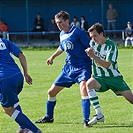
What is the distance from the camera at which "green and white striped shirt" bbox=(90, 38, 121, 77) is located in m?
9.15

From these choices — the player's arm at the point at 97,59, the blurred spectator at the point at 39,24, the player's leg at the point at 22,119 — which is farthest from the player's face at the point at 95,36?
the blurred spectator at the point at 39,24

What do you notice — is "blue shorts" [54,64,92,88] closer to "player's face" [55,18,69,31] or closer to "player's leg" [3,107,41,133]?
"player's face" [55,18,69,31]

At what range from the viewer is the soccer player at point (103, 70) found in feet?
30.0

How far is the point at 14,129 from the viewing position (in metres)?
9.16

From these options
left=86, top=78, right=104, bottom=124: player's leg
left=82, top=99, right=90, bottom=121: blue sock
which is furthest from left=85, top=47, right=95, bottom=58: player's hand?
left=82, top=99, right=90, bottom=121: blue sock

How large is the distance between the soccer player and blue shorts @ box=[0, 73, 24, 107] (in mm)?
1432

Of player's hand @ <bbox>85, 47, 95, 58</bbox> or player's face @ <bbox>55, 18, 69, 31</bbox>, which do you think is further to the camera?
player's face @ <bbox>55, 18, 69, 31</bbox>

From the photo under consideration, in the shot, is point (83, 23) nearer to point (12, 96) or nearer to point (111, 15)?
point (111, 15)

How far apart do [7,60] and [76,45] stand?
1.74 meters

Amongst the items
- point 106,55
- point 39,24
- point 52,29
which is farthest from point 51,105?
point 39,24

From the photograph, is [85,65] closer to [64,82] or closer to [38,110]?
[64,82]

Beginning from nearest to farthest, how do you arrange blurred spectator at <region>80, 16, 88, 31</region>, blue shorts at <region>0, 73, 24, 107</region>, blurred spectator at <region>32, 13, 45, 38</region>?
blue shorts at <region>0, 73, 24, 107</region>, blurred spectator at <region>80, 16, 88, 31</region>, blurred spectator at <region>32, 13, 45, 38</region>

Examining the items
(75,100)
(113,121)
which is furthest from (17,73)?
(75,100)

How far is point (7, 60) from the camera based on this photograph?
8.22m
